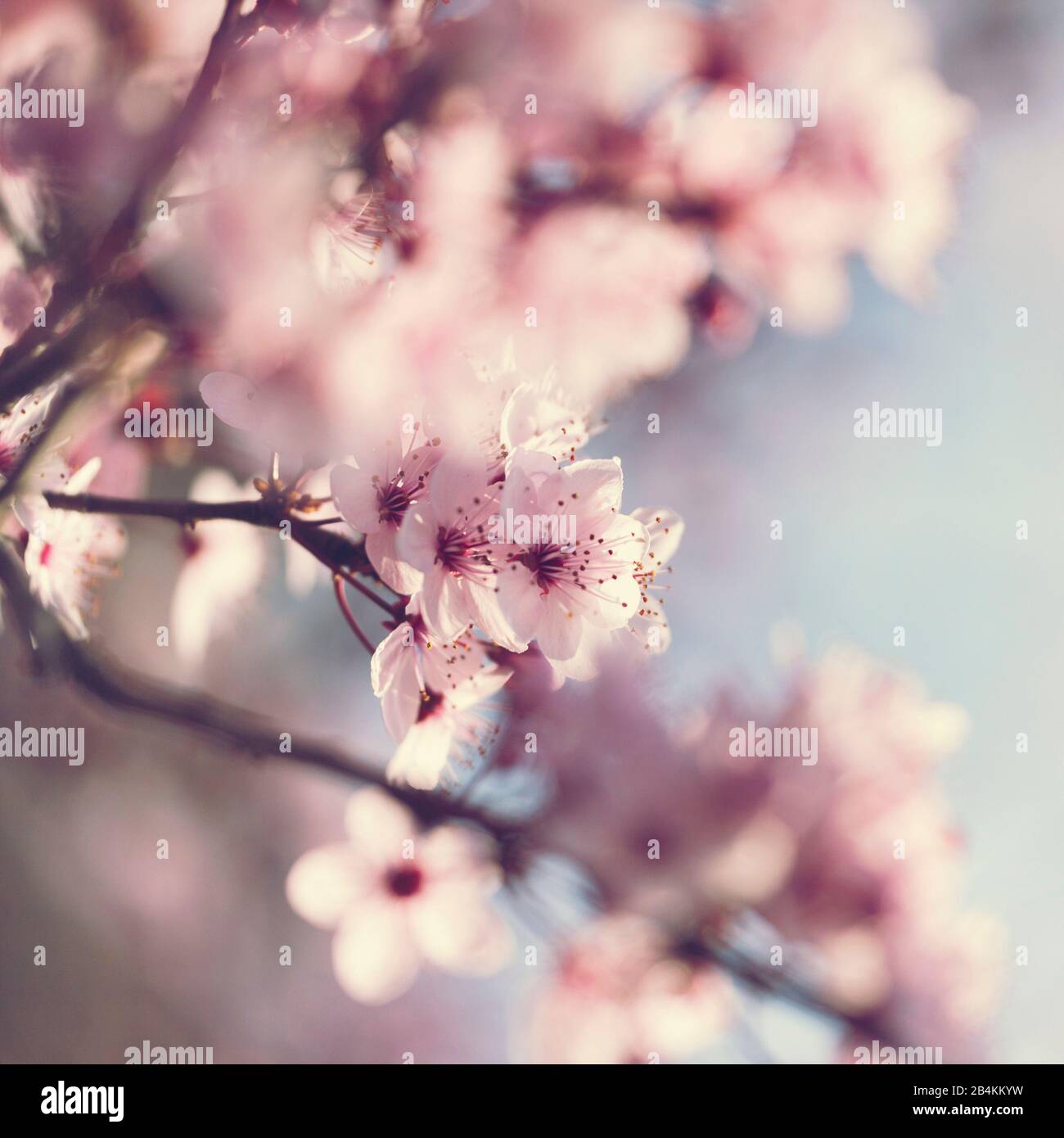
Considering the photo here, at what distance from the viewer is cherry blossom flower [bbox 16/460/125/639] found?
0.50 m

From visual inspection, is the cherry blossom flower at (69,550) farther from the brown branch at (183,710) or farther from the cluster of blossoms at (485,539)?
the cluster of blossoms at (485,539)

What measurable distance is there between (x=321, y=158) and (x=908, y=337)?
53cm

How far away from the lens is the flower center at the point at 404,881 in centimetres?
65

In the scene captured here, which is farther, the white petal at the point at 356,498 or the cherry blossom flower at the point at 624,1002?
the cherry blossom flower at the point at 624,1002

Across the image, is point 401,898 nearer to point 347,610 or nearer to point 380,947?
A: point 380,947

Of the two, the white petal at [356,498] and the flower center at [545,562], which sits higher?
the white petal at [356,498]

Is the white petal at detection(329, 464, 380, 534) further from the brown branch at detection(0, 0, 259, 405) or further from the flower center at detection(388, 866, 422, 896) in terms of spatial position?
the flower center at detection(388, 866, 422, 896)

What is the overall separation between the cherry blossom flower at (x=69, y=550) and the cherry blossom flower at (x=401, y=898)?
0.25 meters

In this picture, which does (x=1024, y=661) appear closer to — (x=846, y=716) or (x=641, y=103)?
(x=846, y=716)

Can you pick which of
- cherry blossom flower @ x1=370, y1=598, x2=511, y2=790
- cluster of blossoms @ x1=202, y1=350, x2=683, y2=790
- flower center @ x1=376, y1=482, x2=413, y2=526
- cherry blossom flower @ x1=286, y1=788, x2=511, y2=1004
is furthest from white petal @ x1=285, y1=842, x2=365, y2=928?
flower center @ x1=376, y1=482, x2=413, y2=526

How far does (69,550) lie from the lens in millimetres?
541

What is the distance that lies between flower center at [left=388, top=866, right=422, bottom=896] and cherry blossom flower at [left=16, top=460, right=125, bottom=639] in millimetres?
298

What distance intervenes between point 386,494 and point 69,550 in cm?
25

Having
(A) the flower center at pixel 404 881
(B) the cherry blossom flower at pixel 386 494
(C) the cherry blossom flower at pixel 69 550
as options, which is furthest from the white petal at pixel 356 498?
(A) the flower center at pixel 404 881
